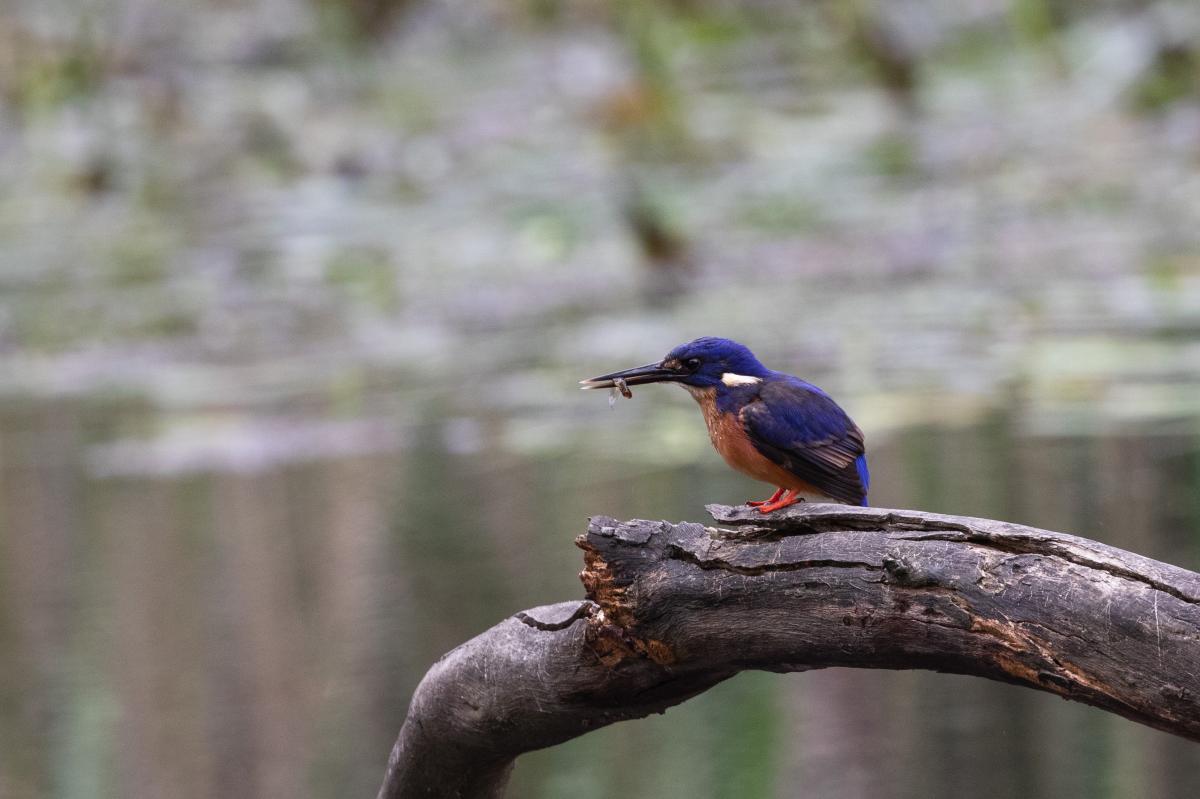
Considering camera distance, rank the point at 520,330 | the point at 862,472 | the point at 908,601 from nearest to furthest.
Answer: the point at 908,601 → the point at 862,472 → the point at 520,330

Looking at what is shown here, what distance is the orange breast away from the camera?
1.73 metres

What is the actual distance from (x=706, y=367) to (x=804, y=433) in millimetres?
136

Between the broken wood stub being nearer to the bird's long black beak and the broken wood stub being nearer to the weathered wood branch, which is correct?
the weathered wood branch

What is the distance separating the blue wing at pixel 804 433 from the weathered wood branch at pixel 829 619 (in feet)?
0.62

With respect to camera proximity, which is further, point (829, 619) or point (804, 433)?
point (804, 433)

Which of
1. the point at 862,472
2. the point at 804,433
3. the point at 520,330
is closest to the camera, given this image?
the point at 804,433

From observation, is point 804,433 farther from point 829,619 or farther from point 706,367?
point 829,619

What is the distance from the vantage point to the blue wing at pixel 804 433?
Answer: 1.70 metres

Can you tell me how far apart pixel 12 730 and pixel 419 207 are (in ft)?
14.4

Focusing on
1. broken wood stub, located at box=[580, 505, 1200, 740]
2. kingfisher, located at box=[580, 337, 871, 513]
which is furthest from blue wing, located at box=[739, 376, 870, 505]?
broken wood stub, located at box=[580, 505, 1200, 740]

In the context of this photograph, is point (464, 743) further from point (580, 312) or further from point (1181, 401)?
point (580, 312)

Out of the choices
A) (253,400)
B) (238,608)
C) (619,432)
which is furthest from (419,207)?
(238,608)

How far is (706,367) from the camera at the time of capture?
1.78m

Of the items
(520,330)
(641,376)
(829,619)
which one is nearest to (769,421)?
(641,376)
